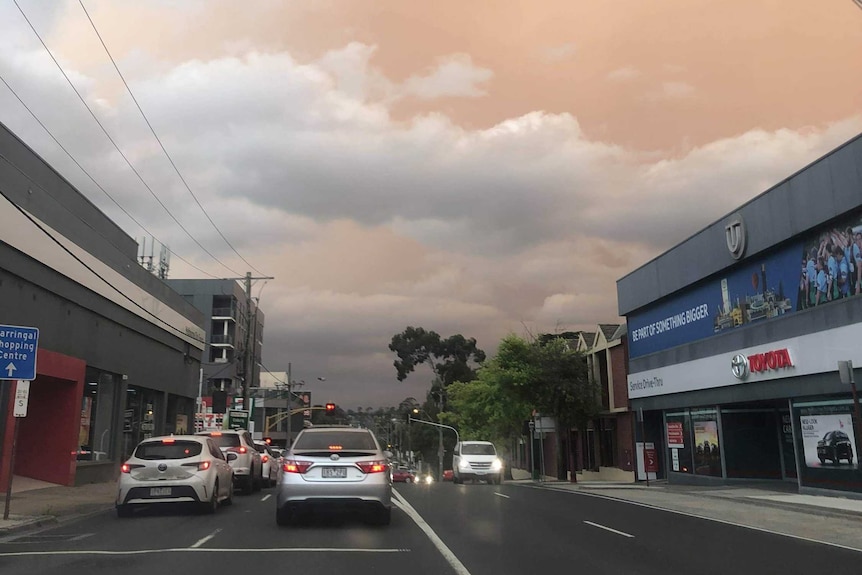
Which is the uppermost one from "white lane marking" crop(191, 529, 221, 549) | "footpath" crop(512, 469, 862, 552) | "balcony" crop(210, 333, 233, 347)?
"balcony" crop(210, 333, 233, 347)

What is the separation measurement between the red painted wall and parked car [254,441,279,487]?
5.69 metres

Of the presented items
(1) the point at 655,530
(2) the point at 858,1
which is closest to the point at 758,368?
(1) the point at 655,530

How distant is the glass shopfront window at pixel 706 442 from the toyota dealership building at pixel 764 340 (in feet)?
0.24

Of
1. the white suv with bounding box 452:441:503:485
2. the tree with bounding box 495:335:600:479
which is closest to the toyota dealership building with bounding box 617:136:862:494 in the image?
the tree with bounding box 495:335:600:479

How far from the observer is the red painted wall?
74.1 ft

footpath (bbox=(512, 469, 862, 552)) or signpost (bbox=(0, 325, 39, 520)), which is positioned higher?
signpost (bbox=(0, 325, 39, 520))

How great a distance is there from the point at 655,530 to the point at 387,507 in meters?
4.92

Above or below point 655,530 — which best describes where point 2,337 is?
above

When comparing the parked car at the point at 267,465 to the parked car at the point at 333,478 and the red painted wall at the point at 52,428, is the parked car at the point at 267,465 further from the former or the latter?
the parked car at the point at 333,478

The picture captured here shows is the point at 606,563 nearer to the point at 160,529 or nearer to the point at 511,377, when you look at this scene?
the point at 160,529

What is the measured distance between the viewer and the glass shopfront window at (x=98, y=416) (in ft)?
82.3

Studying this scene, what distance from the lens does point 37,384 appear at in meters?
23.1

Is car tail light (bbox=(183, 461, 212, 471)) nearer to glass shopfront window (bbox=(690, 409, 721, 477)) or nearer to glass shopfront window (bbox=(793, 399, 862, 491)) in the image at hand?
glass shopfront window (bbox=(793, 399, 862, 491))

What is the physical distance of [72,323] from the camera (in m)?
23.6
